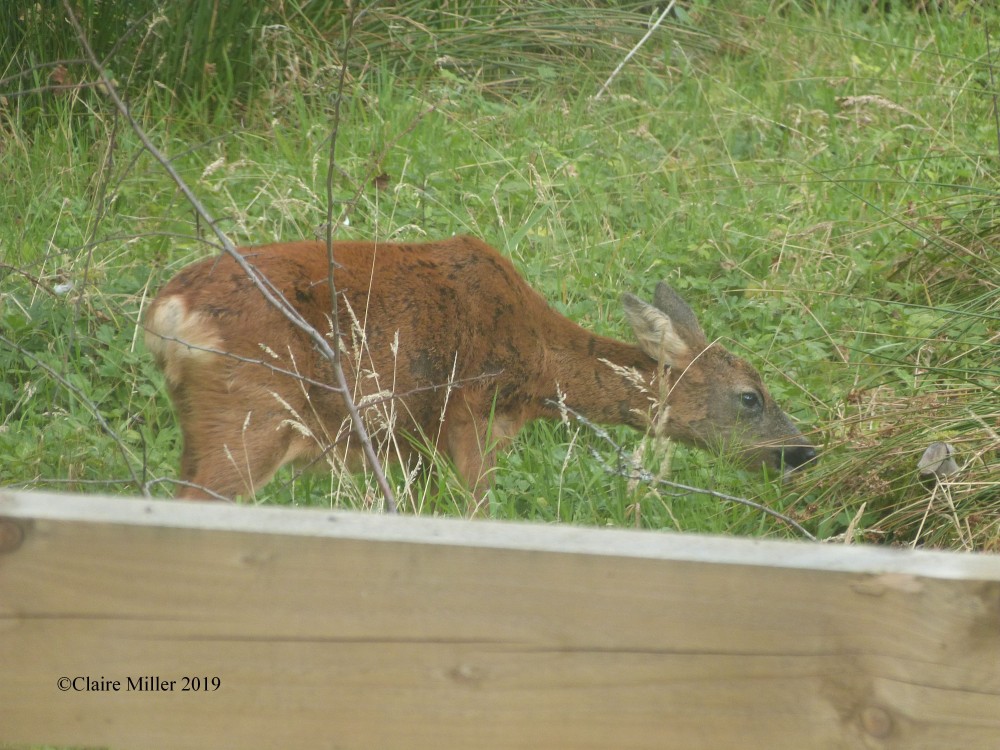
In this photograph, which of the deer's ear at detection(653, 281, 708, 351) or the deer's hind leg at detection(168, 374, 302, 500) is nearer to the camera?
the deer's hind leg at detection(168, 374, 302, 500)

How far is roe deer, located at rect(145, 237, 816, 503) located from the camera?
14.1 ft

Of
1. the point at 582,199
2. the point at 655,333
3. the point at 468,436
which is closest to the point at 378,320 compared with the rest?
the point at 468,436

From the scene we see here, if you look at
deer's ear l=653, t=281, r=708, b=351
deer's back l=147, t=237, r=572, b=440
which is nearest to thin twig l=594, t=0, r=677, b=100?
deer's ear l=653, t=281, r=708, b=351

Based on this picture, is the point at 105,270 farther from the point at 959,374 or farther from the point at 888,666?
the point at 888,666

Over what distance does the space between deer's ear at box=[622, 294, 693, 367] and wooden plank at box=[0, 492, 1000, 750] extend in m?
3.80

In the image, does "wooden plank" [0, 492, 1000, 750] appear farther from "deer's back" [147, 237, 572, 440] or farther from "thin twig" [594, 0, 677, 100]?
"thin twig" [594, 0, 677, 100]

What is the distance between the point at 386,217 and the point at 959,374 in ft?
10.2

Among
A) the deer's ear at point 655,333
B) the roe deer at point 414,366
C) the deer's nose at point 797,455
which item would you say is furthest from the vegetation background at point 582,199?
the deer's ear at point 655,333

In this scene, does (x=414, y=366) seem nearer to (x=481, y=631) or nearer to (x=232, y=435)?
(x=232, y=435)

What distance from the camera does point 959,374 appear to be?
432cm

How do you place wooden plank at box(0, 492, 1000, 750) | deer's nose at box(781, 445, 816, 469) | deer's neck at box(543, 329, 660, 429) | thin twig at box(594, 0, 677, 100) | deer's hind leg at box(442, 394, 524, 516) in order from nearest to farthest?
1. wooden plank at box(0, 492, 1000, 750)
2. deer's hind leg at box(442, 394, 524, 516)
3. deer's nose at box(781, 445, 816, 469)
4. deer's neck at box(543, 329, 660, 429)
5. thin twig at box(594, 0, 677, 100)

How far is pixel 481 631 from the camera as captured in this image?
1.55 m

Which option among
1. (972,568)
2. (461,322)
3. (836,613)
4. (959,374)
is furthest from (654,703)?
(461,322)

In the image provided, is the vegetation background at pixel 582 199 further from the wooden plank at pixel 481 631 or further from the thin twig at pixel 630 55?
the wooden plank at pixel 481 631
